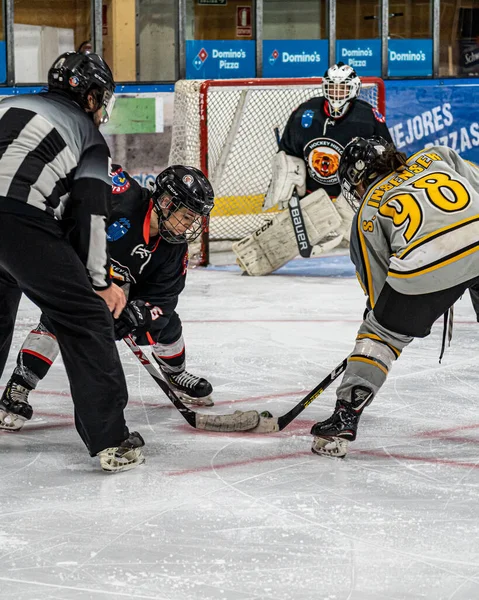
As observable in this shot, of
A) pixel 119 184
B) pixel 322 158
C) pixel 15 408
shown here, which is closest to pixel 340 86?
pixel 322 158

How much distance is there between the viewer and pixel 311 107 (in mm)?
6637

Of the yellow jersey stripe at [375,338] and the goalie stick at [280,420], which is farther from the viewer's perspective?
the goalie stick at [280,420]

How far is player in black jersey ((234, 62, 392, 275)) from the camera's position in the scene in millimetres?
6457

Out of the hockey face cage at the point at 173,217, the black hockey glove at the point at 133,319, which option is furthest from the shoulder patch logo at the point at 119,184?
the black hockey glove at the point at 133,319

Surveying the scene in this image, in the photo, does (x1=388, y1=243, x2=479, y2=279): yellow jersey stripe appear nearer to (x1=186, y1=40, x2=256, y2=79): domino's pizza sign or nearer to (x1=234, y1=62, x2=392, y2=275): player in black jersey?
(x1=234, y1=62, x2=392, y2=275): player in black jersey

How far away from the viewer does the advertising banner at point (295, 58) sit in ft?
26.6

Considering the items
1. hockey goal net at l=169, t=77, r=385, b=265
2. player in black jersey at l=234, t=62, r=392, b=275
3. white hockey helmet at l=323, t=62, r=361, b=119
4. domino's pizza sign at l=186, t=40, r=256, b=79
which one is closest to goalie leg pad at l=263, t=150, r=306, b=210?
player in black jersey at l=234, t=62, r=392, b=275

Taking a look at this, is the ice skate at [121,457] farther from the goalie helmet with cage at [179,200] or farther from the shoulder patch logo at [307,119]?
the shoulder patch logo at [307,119]

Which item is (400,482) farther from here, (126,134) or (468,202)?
(126,134)

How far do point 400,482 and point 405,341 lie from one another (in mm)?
396

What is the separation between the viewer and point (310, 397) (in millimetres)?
3027

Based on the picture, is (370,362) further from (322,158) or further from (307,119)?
(307,119)

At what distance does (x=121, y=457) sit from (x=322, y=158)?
409 cm

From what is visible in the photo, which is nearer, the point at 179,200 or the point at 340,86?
the point at 179,200
